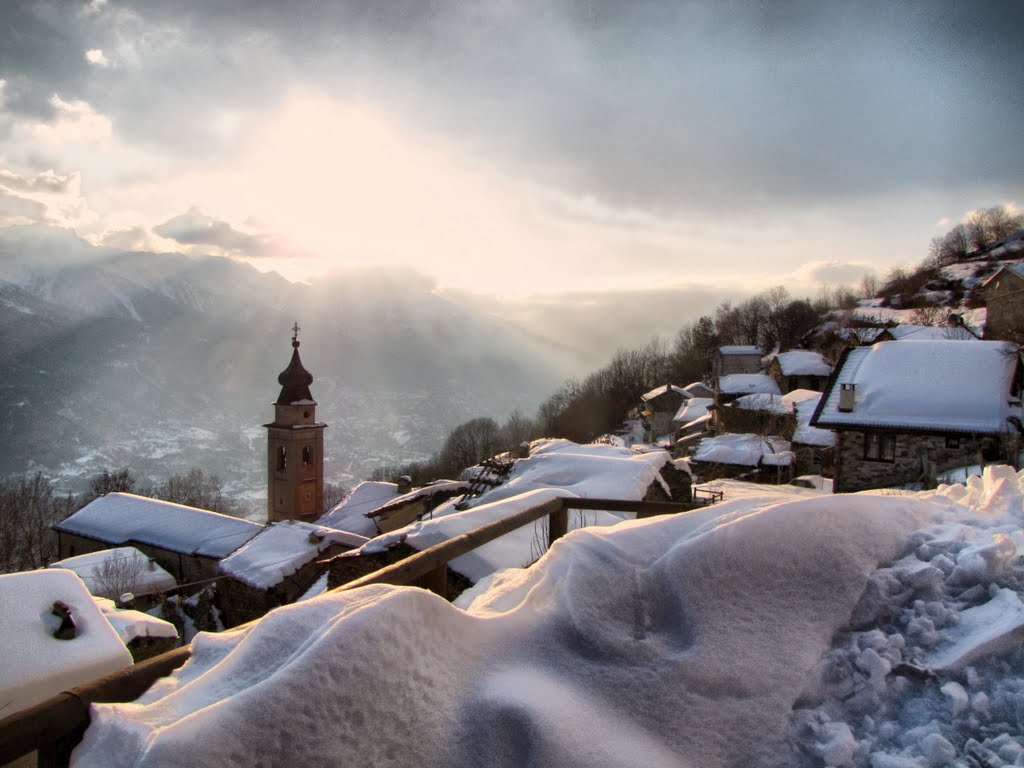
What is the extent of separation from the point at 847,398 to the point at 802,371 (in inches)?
1076

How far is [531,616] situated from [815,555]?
4.25 ft

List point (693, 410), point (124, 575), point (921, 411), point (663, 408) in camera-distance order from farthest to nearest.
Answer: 1. point (663, 408)
2. point (693, 410)
3. point (124, 575)
4. point (921, 411)

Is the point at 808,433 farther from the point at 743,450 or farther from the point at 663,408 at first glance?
the point at 663,408

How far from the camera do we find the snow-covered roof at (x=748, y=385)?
4497cm

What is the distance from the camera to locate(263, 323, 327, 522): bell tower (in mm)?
31812

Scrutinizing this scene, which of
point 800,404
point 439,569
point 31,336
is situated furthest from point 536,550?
point 31,336

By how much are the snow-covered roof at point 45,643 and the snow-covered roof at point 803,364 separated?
46.2m

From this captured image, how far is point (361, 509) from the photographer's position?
30203 mm

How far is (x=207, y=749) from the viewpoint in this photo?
1.48 meters

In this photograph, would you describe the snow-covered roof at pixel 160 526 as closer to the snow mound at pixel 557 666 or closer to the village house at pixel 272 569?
the village house at pixel 272 569

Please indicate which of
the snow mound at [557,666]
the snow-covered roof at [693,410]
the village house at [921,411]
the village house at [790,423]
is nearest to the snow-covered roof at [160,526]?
the village house at [921,411]

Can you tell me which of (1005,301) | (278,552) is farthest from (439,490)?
(1005,301)

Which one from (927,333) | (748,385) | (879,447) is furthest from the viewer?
(748,385)

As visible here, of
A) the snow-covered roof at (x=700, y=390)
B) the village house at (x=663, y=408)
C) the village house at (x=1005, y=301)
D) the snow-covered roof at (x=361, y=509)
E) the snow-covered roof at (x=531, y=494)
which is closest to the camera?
the snow-covered roof at (x=531, y=494)
